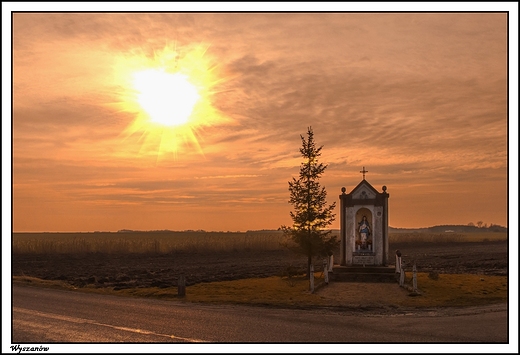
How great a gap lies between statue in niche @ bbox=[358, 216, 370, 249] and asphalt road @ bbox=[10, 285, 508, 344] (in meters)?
12.1

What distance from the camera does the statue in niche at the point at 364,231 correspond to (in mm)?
31375

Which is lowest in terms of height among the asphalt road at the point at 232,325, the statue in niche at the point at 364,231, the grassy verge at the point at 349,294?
the grassy verge at the point at 349,294

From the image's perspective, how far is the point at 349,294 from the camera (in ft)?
79.9

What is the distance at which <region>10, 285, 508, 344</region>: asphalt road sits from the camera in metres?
13.8

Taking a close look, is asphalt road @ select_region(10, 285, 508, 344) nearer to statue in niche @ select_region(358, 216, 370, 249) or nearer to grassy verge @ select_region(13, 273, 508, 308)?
grassy verge @ select_region(13, 273, 508, 308)

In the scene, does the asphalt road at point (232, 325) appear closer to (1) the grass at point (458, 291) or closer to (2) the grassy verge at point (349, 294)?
(2) the grassy verge at point (349, 294)

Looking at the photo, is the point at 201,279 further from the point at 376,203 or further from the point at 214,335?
the point at 214,335

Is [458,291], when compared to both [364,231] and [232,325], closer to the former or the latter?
[364,231]

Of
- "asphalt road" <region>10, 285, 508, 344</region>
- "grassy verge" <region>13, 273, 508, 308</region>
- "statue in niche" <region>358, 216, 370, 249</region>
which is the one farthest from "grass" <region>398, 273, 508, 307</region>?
"statue in niche" <region>358, 216, 370, 249</region>

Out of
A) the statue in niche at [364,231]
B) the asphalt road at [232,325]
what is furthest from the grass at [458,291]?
the statue in niche at [364,231]

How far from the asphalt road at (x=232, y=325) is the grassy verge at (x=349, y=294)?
7.25ft

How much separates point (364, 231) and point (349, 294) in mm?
7689

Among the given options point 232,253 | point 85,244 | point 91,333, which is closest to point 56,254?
point 85,244

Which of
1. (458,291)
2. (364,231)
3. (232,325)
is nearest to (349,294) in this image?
(458,291)
